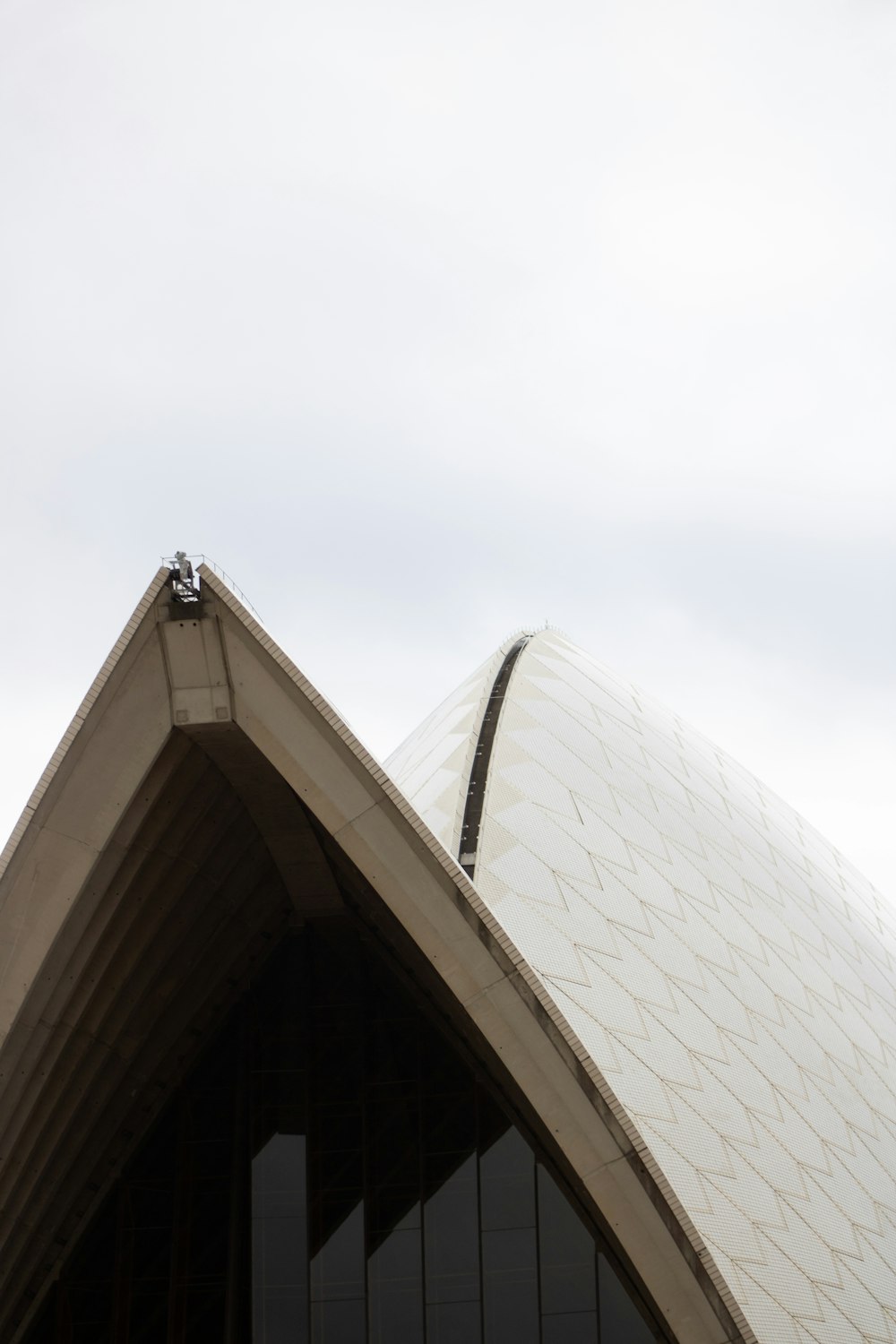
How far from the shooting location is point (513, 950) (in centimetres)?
1694

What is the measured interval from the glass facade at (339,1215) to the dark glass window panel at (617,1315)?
3 cm

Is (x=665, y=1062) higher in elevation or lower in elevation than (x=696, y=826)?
lower

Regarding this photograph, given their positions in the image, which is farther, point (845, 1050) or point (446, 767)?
point (446, 767)

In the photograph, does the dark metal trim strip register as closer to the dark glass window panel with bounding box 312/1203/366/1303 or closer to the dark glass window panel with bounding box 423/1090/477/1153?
the dark glass window panel with bounding box 423/1090/477/1153

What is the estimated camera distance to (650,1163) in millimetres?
16203

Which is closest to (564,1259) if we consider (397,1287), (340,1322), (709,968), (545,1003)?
→ (397,1287)

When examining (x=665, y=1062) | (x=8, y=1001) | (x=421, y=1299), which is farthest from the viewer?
(x=421, y=1299)

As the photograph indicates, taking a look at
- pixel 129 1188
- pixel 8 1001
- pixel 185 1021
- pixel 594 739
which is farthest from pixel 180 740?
pixel 594 739

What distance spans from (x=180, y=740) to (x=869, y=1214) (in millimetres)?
10957

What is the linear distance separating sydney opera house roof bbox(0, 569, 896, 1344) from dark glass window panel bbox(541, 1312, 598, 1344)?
0.32 feet

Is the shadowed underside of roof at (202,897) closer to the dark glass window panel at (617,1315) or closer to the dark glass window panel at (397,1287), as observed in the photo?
the dark glass window panel at (617,1315)

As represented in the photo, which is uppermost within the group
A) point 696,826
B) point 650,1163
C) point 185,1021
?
point 696,826

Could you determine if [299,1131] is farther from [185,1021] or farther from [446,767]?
[446,767]

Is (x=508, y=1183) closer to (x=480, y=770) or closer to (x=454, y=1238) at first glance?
(x=454, y=1238)
